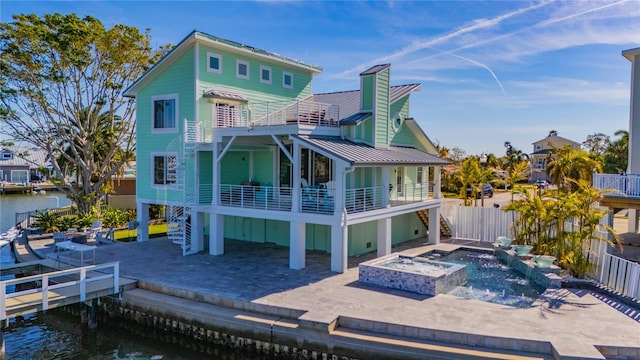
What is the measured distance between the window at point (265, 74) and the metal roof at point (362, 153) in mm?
6265

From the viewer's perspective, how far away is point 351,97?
2288cm

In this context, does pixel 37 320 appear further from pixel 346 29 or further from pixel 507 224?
pixel 507 224

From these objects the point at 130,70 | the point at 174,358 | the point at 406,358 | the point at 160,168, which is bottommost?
the point at 174,358

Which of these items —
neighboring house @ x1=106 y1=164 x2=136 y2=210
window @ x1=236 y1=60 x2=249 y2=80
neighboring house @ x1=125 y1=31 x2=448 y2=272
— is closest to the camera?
neighboring house @ x1=125 y1=31 x2=448 y2=272

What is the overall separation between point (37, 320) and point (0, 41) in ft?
57.9

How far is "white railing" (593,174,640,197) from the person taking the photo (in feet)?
54.1

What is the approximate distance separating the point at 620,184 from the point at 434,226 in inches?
316

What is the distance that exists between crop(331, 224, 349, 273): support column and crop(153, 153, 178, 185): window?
27.9 feet

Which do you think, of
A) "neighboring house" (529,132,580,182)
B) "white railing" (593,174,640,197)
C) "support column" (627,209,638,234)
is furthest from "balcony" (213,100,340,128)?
"neighboring house" (529,132,580,182)

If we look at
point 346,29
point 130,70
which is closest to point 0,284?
point 346,29

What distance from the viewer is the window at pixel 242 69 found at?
20562mm

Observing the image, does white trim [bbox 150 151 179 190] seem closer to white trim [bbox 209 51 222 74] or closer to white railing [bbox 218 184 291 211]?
white railing [bbox 218 184 291 211]

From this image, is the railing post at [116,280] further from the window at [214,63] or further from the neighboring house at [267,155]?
the window at [214,63]

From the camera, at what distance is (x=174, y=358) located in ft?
38.0
